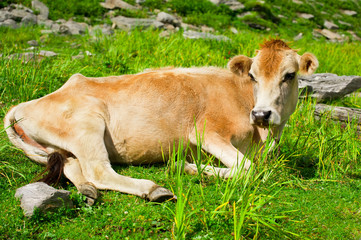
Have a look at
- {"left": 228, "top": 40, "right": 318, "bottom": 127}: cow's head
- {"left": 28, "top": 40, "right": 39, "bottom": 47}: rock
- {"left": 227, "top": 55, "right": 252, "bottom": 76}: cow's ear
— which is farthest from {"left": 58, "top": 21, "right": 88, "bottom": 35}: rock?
{"left": 228, "top": 40, "right": 318, "bottom": 127}: cow's head

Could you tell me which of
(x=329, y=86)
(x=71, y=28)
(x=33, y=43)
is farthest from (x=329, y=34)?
(x=33, y=43)

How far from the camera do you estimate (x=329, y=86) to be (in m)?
8.68

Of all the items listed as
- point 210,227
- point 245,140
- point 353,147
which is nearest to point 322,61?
point 353,147

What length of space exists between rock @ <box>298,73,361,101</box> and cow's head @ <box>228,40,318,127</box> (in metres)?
3.37

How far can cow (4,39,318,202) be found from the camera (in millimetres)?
4656

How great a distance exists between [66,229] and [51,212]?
9.6 inches

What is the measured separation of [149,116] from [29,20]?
1087 cm

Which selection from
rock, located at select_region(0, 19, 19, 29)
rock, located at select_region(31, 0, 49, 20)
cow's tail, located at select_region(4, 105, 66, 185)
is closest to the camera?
cow's tail, located at select_region(4, 105, 66, 185)

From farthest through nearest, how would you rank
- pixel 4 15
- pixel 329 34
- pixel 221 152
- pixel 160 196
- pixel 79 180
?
pixel 329 34 → pixel 4 15 → pixel 221 152 → pixel 79 180 → pixel 160 196

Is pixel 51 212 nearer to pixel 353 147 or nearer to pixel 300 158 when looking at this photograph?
pixel 300 158

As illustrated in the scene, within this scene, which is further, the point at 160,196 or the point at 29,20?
the point at 29,20

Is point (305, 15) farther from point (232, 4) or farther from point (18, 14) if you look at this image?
point (18, 14)

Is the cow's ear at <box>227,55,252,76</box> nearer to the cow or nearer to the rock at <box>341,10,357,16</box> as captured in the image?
the cow

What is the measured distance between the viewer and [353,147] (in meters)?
5.68
